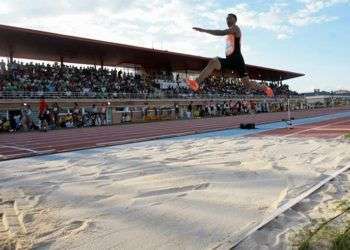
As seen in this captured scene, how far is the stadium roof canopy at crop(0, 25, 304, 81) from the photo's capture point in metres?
30.3

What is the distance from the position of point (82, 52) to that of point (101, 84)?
4.06 m

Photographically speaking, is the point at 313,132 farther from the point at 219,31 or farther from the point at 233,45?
the point at 219,31

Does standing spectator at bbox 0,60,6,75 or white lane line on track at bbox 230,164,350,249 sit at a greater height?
standing spectator at bbox 0,60,6,75

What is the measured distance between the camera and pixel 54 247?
3.58 meters

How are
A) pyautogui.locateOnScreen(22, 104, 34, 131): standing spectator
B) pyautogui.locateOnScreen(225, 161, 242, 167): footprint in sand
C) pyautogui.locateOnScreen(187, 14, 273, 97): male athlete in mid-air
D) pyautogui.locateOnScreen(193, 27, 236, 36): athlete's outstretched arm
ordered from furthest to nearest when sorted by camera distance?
pyautogui.locateOnScreen(22, 104, 34, 131): standing spectator, pyautogui.locateOnScreen(225, 161, 242, 167): footprint in sand, pyautogui.locateOnScreen(187, 14, 273, 97): male athlete in mid-air, pyautogui.locateOnScreen(193, 27, 236, 36): athlete's outstretched arm

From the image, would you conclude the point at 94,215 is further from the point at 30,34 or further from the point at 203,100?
the point at 203,100

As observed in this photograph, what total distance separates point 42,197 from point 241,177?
2.67 meters

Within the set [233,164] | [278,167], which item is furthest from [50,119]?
[278,167]

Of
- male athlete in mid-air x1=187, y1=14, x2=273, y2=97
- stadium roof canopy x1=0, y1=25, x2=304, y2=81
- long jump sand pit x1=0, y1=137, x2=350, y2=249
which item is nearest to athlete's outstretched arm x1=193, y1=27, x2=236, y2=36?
male athlete in mid-air x1=187, y1=14, x2=273, y2=97

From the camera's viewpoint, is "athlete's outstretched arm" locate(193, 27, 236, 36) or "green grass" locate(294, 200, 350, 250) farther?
"athlete's outstretched arm" locate(193, 27, 236, 36)

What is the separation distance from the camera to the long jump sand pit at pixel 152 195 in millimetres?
3852

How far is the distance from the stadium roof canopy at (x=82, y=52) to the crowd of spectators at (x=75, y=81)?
161 cm

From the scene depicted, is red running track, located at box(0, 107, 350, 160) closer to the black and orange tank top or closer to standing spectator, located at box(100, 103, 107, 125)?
the black and orange tank top

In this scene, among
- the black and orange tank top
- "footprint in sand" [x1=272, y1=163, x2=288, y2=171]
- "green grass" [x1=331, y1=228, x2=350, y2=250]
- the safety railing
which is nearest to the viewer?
"green grass" [x1=331, y1=228, x2=350, y2=250]
